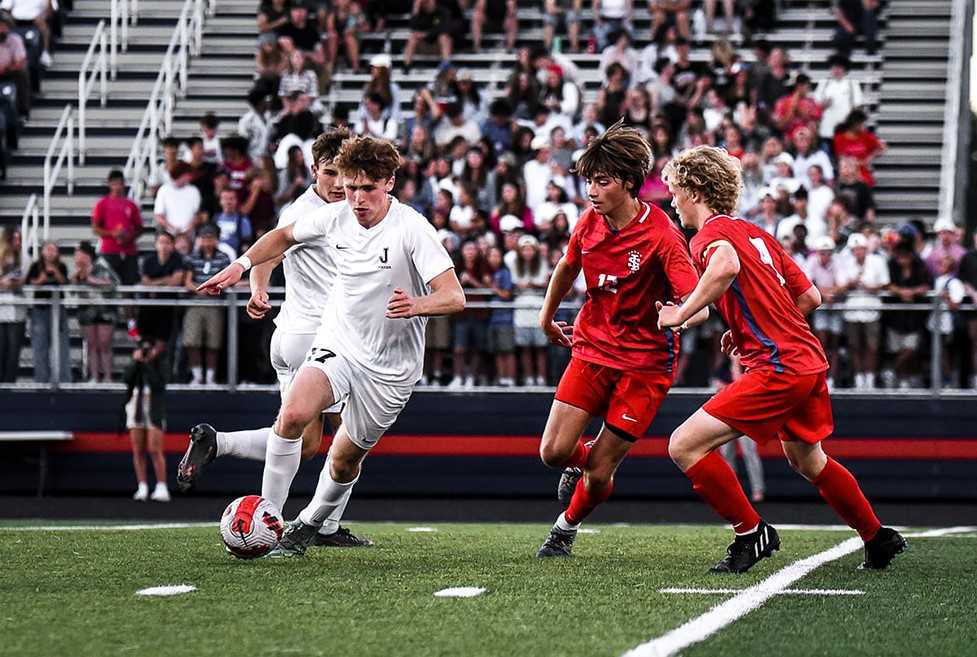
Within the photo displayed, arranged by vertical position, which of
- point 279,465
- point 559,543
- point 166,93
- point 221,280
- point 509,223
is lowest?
point 559,543

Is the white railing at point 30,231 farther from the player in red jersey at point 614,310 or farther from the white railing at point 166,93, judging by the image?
the player in red jersey at point 614,310

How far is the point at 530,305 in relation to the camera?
16.5 metres

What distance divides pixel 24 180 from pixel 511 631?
17166 mm

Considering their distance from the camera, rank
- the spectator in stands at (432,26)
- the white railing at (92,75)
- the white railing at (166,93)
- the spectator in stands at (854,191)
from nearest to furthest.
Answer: the spectator in stands at (854,191), the white railing at (166,93), the white railing at (92,75), the spectator in stands at (432,26)

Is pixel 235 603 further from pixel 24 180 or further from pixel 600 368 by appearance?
pixel 24 180

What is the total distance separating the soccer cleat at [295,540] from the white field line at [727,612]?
245 cm

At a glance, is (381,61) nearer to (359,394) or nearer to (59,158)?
(59,158)

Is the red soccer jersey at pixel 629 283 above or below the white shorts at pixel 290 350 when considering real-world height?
above

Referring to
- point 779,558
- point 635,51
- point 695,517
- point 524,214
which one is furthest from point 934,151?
point 779,558

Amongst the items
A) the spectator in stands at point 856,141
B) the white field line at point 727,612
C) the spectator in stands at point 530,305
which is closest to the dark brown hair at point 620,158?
the white field line at point 727,612

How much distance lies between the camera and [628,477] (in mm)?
17266

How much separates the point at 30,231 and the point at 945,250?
10530 mm

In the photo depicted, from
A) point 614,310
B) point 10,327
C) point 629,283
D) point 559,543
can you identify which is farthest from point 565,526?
point 10,327

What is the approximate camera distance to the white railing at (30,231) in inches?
758
